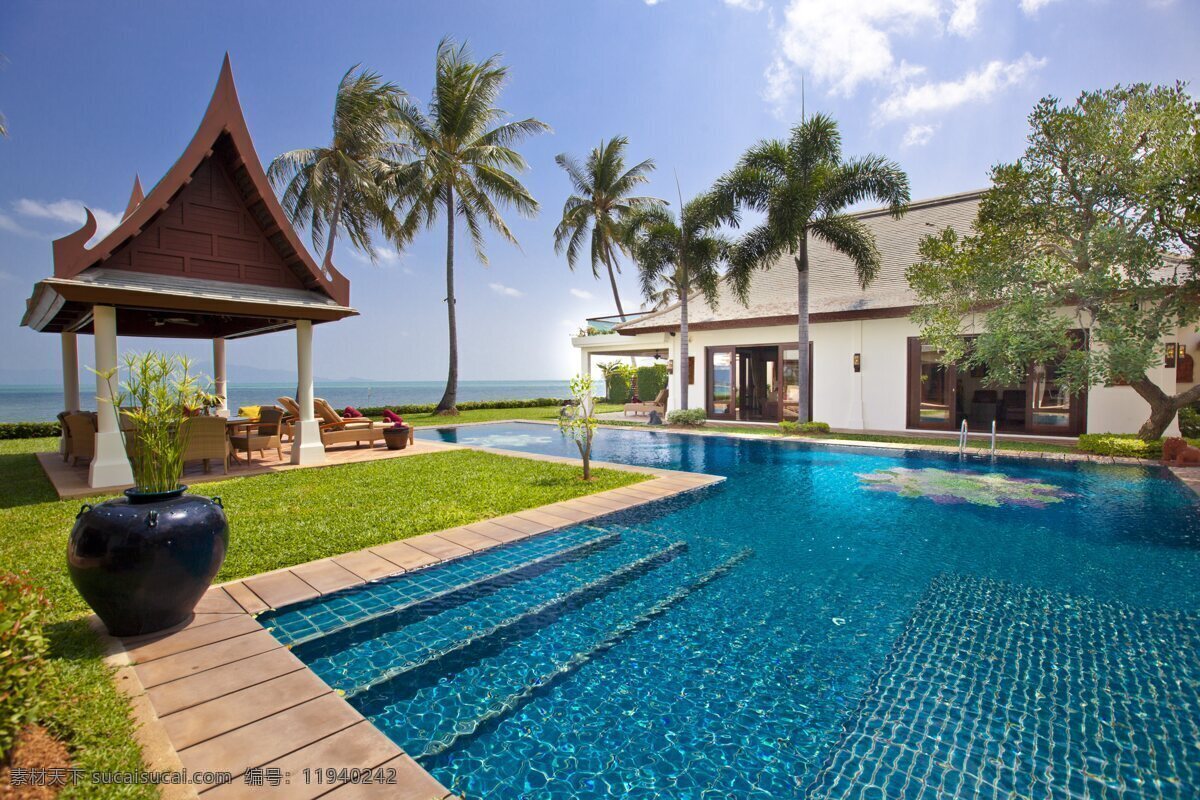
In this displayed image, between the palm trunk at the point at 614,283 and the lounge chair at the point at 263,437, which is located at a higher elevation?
the palm trunk at the point at 614,283

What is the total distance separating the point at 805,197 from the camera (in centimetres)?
1439

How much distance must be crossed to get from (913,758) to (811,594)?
6.45ft

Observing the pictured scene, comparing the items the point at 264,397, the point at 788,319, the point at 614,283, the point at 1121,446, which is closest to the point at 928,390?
the point at 788,319

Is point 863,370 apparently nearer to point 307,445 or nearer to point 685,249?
point 685,249

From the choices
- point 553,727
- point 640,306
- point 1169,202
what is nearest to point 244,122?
point 553,727

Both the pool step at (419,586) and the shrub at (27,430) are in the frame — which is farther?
the shrub at (27,430)

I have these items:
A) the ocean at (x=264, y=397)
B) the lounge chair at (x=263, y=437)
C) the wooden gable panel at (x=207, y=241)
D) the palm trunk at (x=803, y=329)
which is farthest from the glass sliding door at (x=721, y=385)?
the wooden gable panel at (x=207, y=241)

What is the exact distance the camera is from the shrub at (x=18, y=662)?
1952 mm

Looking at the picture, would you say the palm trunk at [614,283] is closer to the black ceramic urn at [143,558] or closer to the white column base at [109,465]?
the white column base at [109,465]

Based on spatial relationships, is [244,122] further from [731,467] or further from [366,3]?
[731,467]

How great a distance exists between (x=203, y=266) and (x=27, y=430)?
1256 cm

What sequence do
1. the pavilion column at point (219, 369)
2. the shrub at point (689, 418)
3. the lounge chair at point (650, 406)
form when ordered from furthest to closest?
the lounge chair at point (650, 406), the shrub at point (689, 418), the pavilion column at point (219, 369)

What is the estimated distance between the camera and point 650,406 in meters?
21.8

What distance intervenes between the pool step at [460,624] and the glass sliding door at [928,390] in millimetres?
13060
